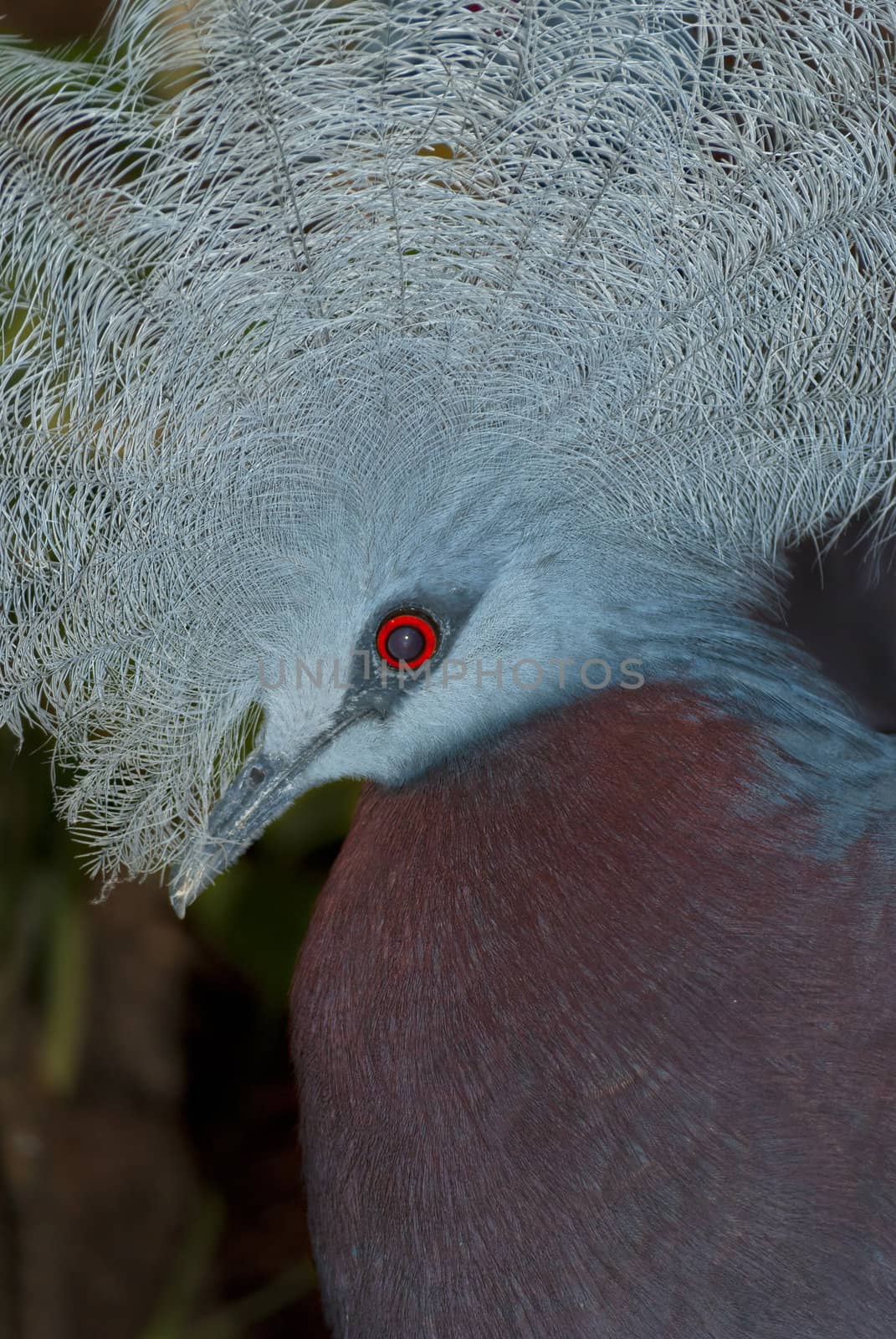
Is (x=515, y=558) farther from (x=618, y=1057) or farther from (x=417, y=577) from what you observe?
(x=618, y=1057)

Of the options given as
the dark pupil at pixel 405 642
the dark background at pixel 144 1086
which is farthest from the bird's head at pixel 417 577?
the dark background at pixel 144 1086

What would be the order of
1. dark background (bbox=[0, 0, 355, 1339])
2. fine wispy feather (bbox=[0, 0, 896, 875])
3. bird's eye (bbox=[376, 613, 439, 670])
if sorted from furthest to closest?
dark background (bbox=[0, 0, 355, 1339]), bird's eye (bbox=[376, 613, 439, 670]), fine wispy feather (bbox=[0, 0, 896, 875])

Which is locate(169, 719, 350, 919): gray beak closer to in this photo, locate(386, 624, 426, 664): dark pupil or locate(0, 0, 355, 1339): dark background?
locate(386, 624, 426, 664): dark pupil

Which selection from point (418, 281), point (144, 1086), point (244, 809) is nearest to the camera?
point (418, 281)

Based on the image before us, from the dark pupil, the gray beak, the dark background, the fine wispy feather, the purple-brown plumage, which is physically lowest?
the dark background

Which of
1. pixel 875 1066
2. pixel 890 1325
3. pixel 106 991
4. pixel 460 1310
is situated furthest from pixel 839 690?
pixel 106 991

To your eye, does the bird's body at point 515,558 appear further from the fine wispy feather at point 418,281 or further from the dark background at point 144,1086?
the dark background at point 144,1086

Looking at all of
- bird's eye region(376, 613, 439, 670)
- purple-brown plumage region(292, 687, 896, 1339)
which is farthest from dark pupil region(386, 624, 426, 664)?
purple-brown plumage region(292, 687, 896, 1339)

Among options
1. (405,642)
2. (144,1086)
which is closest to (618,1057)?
(405,642)
